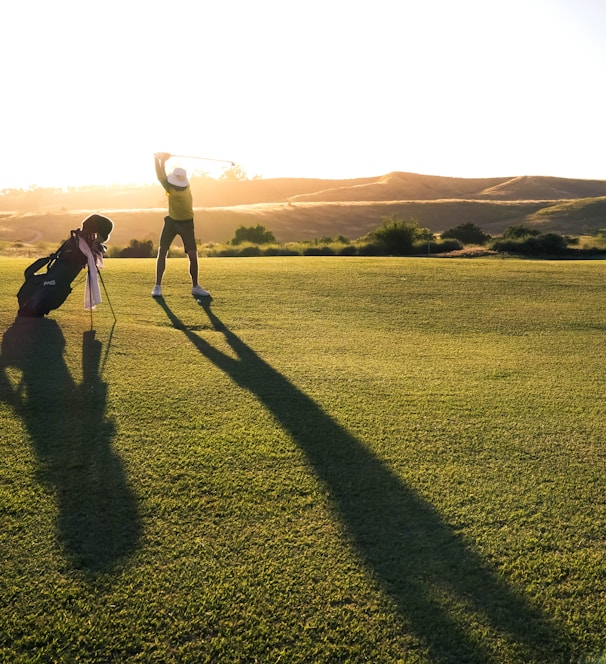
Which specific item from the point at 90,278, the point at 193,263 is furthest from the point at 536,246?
the point at 90,278

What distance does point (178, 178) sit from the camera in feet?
24.6

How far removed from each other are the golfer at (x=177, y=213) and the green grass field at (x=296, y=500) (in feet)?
7.41

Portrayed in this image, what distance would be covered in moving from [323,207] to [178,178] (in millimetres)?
80212

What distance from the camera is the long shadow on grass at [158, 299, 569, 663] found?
1967 mm

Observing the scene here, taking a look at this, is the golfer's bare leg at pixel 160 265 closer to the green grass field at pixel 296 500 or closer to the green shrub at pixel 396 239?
the green grass field at pixel 296 500

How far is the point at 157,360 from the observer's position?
16.2 ft

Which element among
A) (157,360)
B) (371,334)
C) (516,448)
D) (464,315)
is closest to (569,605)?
(516,448)

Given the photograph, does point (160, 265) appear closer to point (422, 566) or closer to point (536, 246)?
point (422, 566)

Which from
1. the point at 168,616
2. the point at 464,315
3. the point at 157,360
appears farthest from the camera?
the point at 464,315

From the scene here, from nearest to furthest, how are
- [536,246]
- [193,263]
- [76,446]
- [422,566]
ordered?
[422,566], [76,446], [193,263], [536,246]

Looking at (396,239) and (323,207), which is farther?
(323,207)

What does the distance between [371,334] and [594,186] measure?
13329cm

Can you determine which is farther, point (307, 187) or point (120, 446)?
point (307, 187)

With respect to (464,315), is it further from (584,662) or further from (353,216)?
(353,216)
